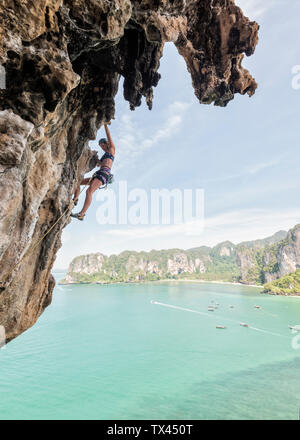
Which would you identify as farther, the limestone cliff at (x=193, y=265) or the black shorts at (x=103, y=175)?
the limestone cliff at (x=193, y=265)

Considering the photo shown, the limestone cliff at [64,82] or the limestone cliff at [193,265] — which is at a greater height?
the limestone cliff at [64,82]

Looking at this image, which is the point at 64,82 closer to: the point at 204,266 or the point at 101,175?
the point at 101,175

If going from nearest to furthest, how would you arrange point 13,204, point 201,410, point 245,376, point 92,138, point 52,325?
point 13,204
point 92,138
point 201,410
point 245,376
point 52,325

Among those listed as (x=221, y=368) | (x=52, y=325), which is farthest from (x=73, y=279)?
(x=221, y=368)

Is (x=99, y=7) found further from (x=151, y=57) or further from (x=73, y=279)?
(x=73, y=279)

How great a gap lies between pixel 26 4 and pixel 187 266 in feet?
561

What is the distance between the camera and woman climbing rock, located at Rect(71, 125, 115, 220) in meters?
6.11

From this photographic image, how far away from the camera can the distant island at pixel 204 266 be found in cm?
9638

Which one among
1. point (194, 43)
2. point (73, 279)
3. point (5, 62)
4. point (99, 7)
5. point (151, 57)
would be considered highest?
point (194, 43)

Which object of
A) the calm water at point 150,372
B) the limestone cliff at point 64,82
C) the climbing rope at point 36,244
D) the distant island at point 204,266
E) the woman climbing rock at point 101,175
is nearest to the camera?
the limestone cliff at point 64,82

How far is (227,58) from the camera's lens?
266 inches

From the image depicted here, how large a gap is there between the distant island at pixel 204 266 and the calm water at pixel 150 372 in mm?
60098

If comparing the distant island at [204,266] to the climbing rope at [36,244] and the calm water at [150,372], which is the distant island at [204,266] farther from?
the climbing rope at [36,244]

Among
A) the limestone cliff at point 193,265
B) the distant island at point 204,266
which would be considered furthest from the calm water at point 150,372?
the limestone cliff at point 193,265
